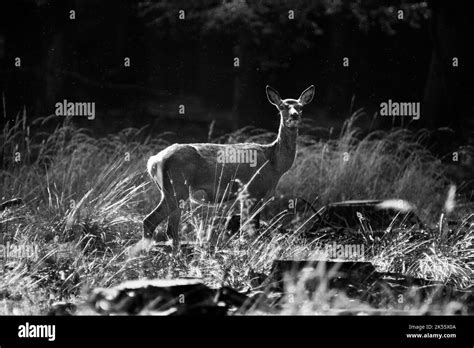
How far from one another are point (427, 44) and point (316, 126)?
7.48 feet

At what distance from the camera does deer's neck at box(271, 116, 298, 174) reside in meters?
9.44

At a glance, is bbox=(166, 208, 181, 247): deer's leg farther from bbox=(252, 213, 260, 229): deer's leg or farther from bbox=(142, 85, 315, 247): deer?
bbox=(252, 213, 260, 229): deer's leg

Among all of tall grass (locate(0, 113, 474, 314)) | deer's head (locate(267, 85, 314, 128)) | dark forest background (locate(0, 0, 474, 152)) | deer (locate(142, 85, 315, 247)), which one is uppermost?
dark forest background (locate(0, 0, 474, 152))

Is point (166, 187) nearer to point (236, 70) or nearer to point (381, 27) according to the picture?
point (236, 70)

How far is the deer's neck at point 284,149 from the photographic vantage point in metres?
9.44

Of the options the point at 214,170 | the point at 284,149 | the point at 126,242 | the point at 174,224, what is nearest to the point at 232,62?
the point at 284,149

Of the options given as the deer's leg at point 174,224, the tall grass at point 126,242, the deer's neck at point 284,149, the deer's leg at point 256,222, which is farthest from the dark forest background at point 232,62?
the deer's leg at point 174,224

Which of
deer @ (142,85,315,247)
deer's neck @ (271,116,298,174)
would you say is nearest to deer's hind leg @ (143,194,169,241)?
deer @ (142,85,315,247)

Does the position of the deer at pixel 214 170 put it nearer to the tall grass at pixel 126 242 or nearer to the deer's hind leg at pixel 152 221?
the deer's hind leg at pixel 152 221

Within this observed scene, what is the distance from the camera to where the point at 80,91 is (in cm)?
1274

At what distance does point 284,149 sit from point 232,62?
12.4 ft

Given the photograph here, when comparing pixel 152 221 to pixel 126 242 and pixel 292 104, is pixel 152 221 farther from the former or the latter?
pixel 292 104

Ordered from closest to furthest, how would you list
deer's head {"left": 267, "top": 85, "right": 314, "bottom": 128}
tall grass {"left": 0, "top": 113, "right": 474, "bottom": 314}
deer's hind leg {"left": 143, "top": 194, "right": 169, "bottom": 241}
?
tall grass {"left": 0, "top": 113, "right": 474, "bottom": 314} < deer's hind leg {"left": 143, "top": 194, "right": 169, "bottom": 241} < deer's head {"left": 267, "top": 85, "right": 314, "bottom": 128}
